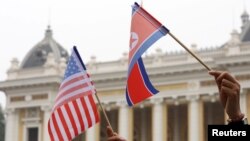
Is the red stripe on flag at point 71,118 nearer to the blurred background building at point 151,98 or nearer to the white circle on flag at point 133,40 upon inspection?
the white circle on flag at point 133,40

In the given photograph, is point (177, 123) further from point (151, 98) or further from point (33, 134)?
point (33, 134)

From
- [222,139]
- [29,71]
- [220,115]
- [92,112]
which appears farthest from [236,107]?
[29,71]

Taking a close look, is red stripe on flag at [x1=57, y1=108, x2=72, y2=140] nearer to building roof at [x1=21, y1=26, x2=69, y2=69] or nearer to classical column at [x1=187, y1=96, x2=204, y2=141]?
classical column at [x1=187, y1=96, x2=204, y2=141]

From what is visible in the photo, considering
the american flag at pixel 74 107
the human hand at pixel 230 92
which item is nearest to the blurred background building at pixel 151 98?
the american flag at pixel 74 107

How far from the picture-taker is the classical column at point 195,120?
119ft

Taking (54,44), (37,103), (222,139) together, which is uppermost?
(54,44)

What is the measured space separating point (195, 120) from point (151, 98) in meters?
3.02

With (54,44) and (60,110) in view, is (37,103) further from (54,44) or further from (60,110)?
(60,110)

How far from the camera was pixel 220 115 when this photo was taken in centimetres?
3972

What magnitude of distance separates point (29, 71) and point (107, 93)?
553 centimetres

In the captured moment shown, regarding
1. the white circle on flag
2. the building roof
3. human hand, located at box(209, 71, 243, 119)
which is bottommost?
human hand, located at box(209, 71, 243, 119)

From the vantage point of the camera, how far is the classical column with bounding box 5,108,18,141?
4231 cm

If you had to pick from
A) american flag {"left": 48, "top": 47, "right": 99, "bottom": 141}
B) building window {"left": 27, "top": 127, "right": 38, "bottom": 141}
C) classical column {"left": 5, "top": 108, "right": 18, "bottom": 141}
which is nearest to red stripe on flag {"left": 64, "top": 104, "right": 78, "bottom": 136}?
american flag {"left": 48, "top": 47, "right": 99, "bottom": 141}

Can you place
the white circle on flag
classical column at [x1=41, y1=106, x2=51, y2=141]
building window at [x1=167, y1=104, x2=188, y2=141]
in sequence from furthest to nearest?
classical column at [x1=41, y1=106, x2=51, y2=141], building window at [x1=167, y1=104, x2=188, y2=141], the white circle on flag
